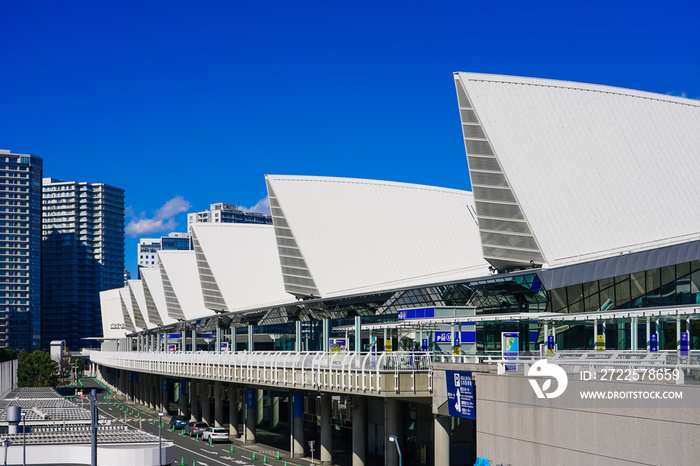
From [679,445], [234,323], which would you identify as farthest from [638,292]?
[234,323]

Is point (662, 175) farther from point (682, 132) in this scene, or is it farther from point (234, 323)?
point (234, 323)

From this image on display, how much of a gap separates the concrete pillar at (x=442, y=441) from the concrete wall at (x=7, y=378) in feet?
155

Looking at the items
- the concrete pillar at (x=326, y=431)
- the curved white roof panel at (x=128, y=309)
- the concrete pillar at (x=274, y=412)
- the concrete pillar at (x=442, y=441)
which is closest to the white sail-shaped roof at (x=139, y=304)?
the curved white roof panel at (x=128, y=309)

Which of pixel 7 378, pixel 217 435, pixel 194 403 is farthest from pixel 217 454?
pixel 7 378

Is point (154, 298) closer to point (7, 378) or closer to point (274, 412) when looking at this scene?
point (7, 378)

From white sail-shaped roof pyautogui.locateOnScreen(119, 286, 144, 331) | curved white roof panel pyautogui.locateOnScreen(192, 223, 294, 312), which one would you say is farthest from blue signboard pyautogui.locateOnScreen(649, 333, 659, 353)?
white sail-shaped roof pyautogui.locateOnScreen(119, 286, 144, 331)

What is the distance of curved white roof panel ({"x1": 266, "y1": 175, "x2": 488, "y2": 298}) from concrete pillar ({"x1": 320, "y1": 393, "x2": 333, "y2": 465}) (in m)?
17.2

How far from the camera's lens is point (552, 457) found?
26.8 metres

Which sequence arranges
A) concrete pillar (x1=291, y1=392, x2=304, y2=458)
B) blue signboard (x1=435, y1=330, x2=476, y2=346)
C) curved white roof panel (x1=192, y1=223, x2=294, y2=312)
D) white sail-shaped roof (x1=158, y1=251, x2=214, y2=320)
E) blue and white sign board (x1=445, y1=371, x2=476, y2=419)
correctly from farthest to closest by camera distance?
white sail-shaped roof (x1=158, y1=251, x2=214, y2=320) → curved white roof panel (x1=192, y1=223, x2=294, y2=312) → concrete pillar (x1=291, y1=392, x2=304, y2=458) → blue signboard (x1=435, y1=330, x2=476, y2=346) → blue and white sign board (x1=445, y1=371, x2=476, y2=419)

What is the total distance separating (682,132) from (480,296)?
1607cm

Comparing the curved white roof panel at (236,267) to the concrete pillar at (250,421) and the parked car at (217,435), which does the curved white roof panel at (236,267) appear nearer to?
the parked car at (217,435)

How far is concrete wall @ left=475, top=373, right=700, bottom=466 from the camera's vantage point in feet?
69.9

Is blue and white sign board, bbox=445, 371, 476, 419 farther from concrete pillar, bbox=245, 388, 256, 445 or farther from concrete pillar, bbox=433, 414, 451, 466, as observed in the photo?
concrete pillar, bbox=245, 388, 256, 445

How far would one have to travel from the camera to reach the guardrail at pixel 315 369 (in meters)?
39.0
